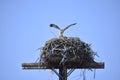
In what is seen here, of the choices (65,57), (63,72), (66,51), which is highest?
(66,51)

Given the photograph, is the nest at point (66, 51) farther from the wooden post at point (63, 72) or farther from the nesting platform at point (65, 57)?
the wooden post at point (63, 72)

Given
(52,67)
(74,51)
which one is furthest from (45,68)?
(74,51)

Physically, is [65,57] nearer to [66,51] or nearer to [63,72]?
[66,51]

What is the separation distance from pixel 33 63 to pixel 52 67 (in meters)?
0.75

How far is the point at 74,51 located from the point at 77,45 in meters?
0.43

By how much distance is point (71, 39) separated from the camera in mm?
16875

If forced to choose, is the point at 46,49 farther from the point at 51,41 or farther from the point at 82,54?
the point at 82,54

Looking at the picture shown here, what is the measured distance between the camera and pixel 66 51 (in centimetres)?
1619

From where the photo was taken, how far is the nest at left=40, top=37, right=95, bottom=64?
52.9ft

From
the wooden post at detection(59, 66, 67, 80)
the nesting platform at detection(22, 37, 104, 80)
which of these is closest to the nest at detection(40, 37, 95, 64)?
the nesting platform at detection(22, 37, 104, 80)

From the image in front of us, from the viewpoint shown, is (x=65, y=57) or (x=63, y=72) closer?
(x=65, y=57)

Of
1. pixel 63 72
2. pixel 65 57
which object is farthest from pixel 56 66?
pixel 65 57

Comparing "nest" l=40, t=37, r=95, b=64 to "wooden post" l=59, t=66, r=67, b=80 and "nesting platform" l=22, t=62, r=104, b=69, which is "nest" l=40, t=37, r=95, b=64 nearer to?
"nesting platform" l=22, t=62, r=104, b=69

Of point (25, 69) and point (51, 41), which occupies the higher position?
point (51, 41)
